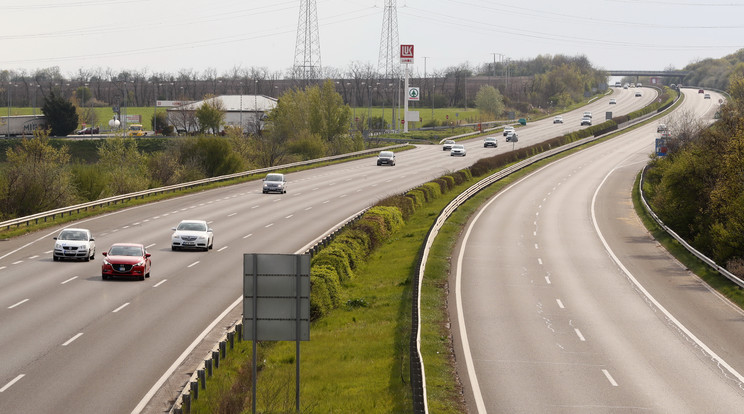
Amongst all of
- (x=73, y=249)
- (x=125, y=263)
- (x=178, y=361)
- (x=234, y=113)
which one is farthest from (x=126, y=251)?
(x=234, y=113)

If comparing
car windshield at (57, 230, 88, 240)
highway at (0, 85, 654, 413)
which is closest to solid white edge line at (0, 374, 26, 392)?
highway at (0, 85, 654, 413)

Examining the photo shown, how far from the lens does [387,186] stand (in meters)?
74.6

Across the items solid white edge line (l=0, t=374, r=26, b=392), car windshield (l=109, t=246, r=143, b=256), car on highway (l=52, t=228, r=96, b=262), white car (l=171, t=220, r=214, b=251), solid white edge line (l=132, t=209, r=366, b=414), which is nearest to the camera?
solid white edge line (l=132, t=209, r=366, b=414)

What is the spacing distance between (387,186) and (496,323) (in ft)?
156

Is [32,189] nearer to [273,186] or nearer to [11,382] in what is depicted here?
[273,186]

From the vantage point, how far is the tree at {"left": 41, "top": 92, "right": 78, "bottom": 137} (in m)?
148

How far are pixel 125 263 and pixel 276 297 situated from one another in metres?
19.3

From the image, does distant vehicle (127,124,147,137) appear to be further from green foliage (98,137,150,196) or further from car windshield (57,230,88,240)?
car windshield (57,230,88,240)

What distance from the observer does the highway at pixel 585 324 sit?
19797 mm

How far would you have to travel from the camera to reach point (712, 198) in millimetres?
42406

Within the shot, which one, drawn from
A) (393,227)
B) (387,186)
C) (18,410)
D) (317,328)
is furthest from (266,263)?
(387,186)

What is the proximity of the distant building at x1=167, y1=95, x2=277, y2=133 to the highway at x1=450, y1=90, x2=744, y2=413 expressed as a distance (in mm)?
100553

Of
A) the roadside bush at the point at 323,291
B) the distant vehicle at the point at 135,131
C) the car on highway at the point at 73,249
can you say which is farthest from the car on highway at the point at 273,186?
the distant vehicle at the point at 135,131

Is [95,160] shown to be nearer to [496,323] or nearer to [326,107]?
[326,107]
